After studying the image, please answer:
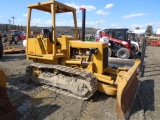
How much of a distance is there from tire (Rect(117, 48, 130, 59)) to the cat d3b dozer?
842cm

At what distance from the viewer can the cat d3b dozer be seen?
5.72 m

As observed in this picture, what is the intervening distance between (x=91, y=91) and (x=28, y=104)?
1716 mm

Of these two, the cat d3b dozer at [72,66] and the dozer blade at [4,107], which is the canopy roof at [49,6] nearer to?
the cat d3b dozer at [72,66]

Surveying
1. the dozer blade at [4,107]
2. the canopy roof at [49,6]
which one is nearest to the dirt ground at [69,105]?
the dozer blade at [4,107]

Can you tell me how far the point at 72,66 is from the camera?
263 inches

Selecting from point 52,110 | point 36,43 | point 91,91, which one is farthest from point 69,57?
point 52,110

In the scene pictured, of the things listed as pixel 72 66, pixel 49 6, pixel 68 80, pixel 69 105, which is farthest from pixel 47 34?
pixel 69 105

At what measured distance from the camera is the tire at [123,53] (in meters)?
15.2

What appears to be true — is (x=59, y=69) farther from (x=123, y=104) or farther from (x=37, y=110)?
(x=123, y=104)

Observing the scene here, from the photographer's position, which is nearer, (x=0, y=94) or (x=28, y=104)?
(x=0, y=94)

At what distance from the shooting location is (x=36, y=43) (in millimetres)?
6938

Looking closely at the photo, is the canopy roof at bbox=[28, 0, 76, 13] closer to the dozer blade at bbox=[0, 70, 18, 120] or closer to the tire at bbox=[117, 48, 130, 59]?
the dozer blade at bbox=[0, 70, 18, 120]

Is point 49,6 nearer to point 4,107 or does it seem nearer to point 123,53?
point 4,107

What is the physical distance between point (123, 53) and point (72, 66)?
938 cm
